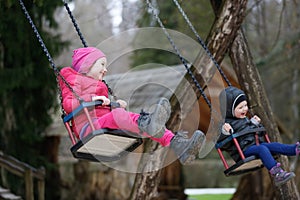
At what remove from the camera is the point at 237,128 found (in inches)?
207

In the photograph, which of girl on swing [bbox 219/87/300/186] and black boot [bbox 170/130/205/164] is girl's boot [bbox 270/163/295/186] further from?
black boot [bbox 170/130/205/164]

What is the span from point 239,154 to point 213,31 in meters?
2.07

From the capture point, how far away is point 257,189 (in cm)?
1107

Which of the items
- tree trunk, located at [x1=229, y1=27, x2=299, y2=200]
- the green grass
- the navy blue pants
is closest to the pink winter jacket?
the navy blue pants

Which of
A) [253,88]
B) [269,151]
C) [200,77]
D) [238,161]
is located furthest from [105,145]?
[253,88]

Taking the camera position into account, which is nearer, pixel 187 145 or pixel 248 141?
pixel 187 145

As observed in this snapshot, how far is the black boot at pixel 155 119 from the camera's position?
4270 millimetres

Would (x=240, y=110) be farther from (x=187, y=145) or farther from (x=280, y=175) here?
(x=187, y=145)

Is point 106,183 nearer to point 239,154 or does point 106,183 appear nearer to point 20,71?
point 20,71

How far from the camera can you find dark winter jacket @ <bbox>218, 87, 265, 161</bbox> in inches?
203

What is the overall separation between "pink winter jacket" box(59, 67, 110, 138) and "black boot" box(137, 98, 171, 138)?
18.7 inches

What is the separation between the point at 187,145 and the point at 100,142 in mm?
703

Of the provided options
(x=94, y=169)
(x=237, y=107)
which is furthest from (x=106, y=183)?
(x=237, y=107)

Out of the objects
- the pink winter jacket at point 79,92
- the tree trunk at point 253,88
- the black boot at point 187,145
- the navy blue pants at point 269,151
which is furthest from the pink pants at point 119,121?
the tree trunk at point 253,88
